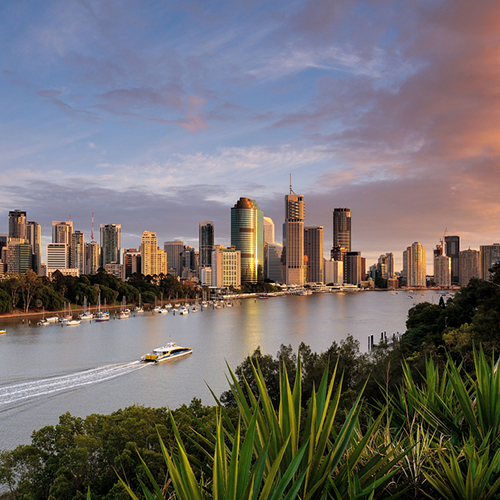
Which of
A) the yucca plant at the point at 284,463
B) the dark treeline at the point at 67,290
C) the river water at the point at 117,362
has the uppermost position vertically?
the yucca plant at the point at 284,463

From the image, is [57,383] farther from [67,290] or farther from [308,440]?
[67,290]

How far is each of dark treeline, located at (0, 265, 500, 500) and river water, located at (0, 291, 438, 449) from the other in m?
3.36

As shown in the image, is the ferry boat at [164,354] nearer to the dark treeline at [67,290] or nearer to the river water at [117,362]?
the river water at [117,362]

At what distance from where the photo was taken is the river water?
966 inches

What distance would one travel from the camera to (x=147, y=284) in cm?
10525

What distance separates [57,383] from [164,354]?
1045 cm

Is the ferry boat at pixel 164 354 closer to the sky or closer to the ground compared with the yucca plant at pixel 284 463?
closer to the ground

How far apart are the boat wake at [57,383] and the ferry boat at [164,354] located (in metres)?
2.32

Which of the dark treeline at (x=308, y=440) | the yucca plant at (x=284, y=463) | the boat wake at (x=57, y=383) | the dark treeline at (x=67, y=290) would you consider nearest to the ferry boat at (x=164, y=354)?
the boat wake at (x=57, y=383)

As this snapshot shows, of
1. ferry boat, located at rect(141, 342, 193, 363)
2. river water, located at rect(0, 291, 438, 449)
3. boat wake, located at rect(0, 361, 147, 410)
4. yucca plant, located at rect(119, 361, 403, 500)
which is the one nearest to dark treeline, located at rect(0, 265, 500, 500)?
yucca plant, located at rect(119, 361, 403, 500)

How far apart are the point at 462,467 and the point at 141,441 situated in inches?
459

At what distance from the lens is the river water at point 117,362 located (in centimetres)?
2453

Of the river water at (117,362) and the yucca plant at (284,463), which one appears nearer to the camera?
the yucca plant at (284,463)

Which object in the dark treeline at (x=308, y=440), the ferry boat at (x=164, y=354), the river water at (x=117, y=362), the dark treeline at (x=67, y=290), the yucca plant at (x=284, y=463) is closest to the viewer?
the yucca plant at (x=284, y=463)
